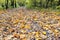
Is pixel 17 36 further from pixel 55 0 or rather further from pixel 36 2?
pixel 36 2

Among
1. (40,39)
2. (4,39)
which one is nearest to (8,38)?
(4,39)

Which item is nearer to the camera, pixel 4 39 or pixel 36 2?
pixel 4 39

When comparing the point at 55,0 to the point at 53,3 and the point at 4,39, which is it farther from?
the point at 4,39

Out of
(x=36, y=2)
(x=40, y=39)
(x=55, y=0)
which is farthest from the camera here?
(x=36, y=2)

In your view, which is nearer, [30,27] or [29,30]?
[29,30]

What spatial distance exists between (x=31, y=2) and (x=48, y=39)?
3085 cm

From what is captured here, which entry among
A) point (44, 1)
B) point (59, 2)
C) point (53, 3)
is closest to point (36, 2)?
point (44, 1)

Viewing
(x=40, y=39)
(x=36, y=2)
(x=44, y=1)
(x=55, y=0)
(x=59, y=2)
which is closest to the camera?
(x=40, y=39)

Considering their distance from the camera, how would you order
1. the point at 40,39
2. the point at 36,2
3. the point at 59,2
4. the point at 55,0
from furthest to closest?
the point at 36,2 → the point at 55,0 → the point at 59,2 → the point at 40,39

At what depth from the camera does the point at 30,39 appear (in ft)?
20.0

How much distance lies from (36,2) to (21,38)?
30474 millimetres

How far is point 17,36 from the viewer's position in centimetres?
639

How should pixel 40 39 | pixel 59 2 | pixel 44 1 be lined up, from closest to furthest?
1. pixel 40 39
2. pixel 59 2
3. pixel 44 1

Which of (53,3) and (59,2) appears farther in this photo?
(53,3)
